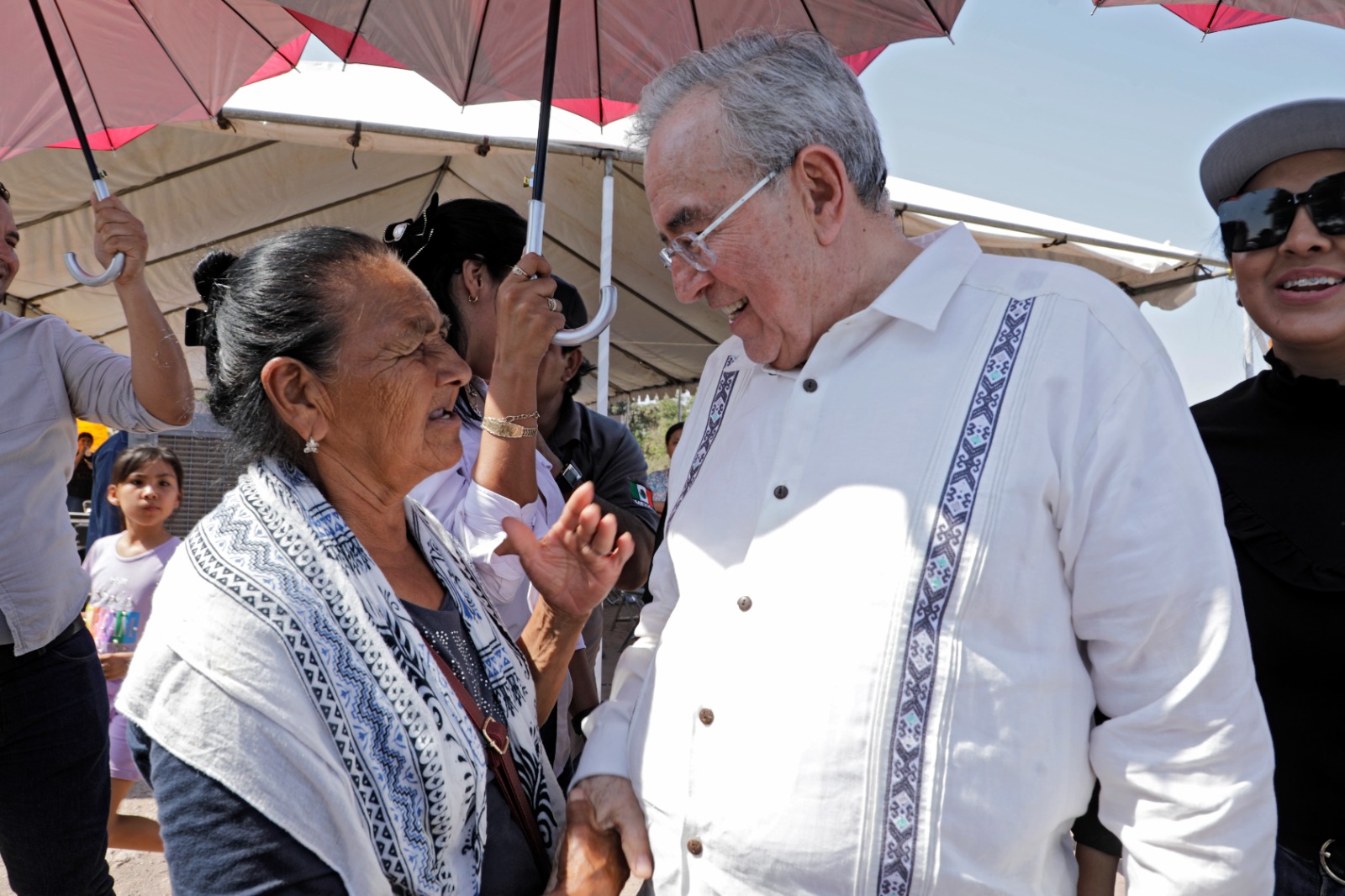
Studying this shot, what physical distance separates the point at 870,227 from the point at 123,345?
12.8 meters

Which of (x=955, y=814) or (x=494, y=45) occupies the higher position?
(x=494, y=45)

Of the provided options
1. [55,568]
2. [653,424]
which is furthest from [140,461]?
[653,424]

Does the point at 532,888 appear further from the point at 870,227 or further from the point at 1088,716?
the point at 870,227

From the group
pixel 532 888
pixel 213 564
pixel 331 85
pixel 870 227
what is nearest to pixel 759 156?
pixel 870 227

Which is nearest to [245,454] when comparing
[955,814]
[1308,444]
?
[955,814]

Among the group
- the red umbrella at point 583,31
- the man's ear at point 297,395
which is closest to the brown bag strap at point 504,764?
the man's ear at point 297,395

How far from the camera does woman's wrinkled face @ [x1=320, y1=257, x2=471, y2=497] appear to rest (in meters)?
1.83

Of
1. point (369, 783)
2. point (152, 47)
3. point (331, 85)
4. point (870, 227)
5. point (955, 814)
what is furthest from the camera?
point (331, 85)

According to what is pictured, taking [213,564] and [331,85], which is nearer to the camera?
[213,564]

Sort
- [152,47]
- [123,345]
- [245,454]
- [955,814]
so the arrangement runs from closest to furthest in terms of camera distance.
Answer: [955,814] → [245,454] → [152,47] → [123,345]

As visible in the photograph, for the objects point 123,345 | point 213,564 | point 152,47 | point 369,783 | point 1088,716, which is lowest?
point 123,345

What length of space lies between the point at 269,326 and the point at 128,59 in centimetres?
297

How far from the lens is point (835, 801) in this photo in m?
1.38

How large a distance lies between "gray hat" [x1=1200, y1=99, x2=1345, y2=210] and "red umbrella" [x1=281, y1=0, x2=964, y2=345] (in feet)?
5.31
